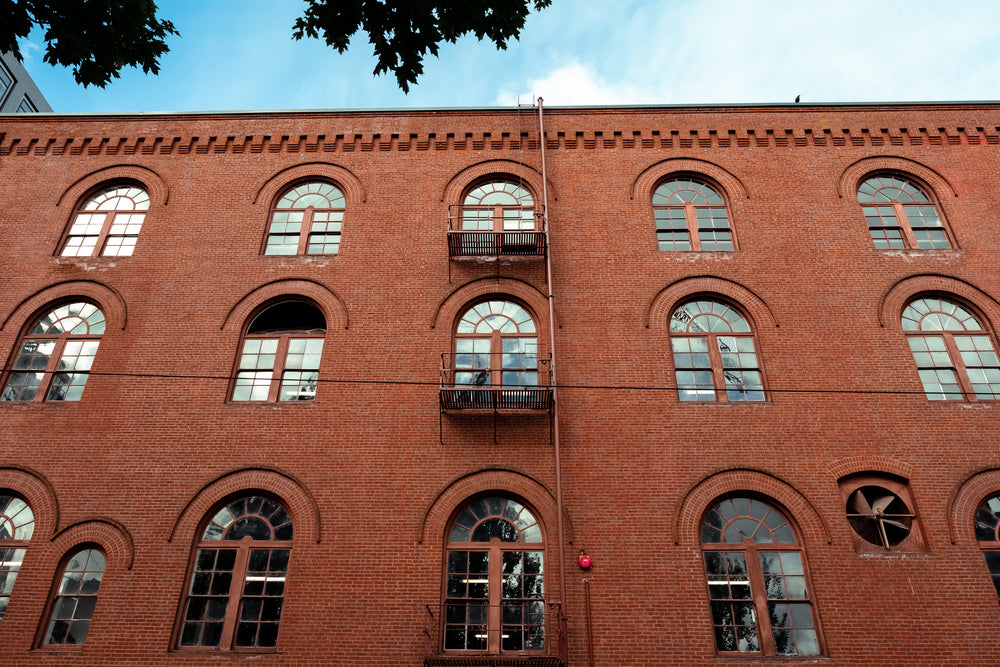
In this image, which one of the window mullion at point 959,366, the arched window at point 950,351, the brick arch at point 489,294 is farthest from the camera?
the brick arch at point 489,294

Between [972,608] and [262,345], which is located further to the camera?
[262,345]

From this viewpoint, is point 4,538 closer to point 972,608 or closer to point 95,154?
point 95,154

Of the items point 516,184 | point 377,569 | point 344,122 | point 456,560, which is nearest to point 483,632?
point 456,560

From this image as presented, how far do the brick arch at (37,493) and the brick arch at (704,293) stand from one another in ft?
36.8

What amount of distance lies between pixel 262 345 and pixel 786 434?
10.1m

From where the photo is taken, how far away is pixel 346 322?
547 inches

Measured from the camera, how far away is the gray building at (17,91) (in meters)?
29.9

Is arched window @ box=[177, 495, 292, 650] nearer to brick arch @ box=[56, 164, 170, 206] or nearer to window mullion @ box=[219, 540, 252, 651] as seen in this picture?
window mullion @ box=[219, 540, 252, 651]

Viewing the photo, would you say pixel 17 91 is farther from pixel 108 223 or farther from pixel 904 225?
pixel 904 225

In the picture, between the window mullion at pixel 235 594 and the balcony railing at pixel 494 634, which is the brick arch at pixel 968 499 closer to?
the balcony railing at pixel 494 634

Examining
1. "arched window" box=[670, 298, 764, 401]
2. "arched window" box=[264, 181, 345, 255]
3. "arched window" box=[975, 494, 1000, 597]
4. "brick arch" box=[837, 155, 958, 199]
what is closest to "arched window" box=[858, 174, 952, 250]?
"brick arch" box=[837, 155, 958, 199]

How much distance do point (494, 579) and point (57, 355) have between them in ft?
32.0

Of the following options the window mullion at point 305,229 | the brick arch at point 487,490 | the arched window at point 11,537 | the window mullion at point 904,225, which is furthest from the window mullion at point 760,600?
the arched window at point 11,537

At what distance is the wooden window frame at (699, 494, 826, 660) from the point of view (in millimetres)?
10812
